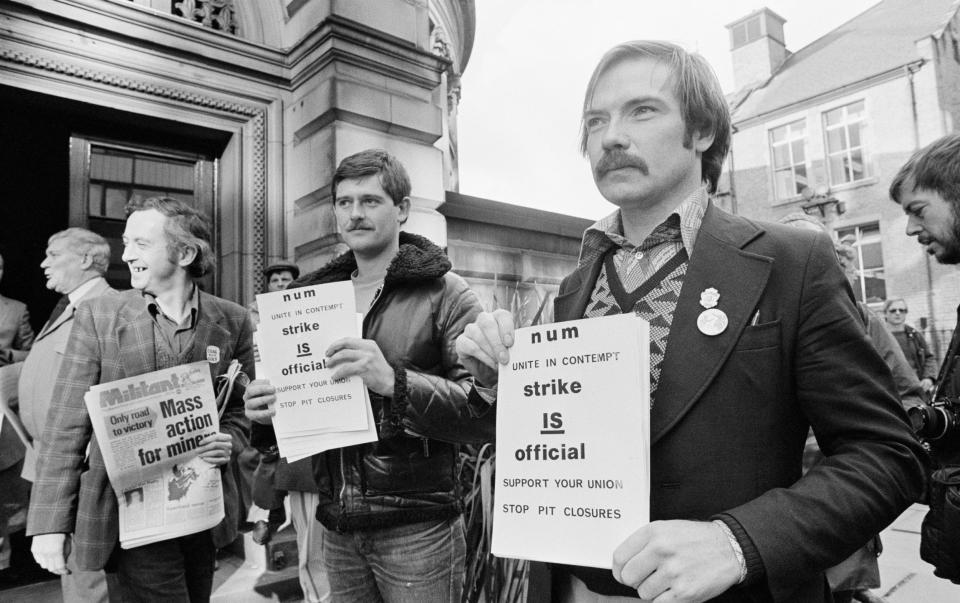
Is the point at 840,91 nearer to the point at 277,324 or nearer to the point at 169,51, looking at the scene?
the point at 169,51

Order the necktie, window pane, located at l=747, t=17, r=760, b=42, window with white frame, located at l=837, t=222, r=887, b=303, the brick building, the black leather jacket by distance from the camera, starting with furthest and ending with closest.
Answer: window pane, located at l=747, t=17, r=760, b=42 → window with white frame, located at l=837, t=222, r=887, b=303 → the brick building → the necktie → the black leather jacket

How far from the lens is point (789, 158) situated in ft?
71.5

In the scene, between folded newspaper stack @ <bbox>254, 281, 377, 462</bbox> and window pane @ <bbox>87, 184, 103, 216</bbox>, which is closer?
folded newspaper stack @ <bbox>254, 281, 377, 462</bbox>

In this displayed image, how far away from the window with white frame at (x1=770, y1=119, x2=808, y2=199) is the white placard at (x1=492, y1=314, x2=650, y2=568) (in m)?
23.3

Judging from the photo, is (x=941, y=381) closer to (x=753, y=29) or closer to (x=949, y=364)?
(x=949, y=364)

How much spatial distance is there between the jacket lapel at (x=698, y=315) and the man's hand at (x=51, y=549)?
6.77ft

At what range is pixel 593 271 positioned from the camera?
1371 millimetres

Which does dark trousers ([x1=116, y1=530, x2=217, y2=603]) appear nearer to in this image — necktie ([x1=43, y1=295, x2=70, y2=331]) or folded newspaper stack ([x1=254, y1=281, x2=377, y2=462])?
folded newspaper stack ([x1=254, y1=281, x2=377, y2=462])

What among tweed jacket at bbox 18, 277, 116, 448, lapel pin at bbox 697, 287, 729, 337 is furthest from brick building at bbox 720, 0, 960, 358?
lapel pin at bbox 697, 287, 729, 337

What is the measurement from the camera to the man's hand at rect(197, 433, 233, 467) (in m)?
2.18

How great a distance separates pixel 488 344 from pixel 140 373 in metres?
1.61

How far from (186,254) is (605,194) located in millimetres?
1888

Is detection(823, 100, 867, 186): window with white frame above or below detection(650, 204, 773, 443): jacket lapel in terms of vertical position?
above

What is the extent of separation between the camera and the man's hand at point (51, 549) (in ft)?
6.61
